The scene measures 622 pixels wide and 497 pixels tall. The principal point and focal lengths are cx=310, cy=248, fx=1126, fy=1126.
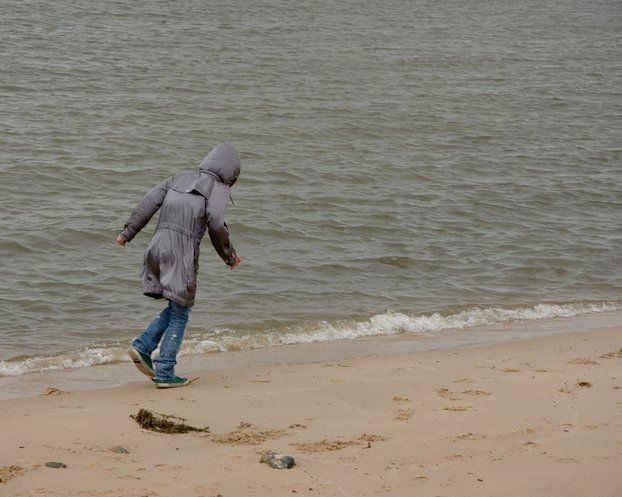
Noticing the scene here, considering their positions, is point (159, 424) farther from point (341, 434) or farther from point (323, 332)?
point (323, 332)

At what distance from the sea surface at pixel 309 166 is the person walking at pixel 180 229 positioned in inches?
56.1

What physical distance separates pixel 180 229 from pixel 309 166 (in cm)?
903

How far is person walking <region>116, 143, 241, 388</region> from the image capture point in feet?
23.0

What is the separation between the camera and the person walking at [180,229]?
7.02 m

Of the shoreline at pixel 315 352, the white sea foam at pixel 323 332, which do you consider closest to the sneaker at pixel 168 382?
the shoreline at pixel 315 352

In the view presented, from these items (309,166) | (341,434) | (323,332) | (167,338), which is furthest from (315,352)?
(309,166)

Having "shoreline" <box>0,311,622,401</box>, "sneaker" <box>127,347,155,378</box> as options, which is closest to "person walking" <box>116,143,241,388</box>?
"sneaker" <box>127,347,155,378</box>

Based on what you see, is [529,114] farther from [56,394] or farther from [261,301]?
[56,394]

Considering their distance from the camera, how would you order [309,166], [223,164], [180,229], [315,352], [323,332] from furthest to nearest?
1. [309,166]
2. [323,332]
3. [315,352]
4. [223,164]
5. [180,229]

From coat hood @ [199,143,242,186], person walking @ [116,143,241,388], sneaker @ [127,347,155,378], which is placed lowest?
sneaker @ [127,347,155,378]

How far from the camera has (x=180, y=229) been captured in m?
7.03

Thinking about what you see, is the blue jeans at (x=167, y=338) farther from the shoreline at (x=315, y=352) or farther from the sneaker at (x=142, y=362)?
the shoreline at (x=315, y=352)

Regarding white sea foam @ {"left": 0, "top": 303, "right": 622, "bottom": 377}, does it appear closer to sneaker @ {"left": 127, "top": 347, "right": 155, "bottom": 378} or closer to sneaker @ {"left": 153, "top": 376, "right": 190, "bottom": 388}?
sneaker @ {"left": 127, "top": 347, "right": 155, "bottom": 378}

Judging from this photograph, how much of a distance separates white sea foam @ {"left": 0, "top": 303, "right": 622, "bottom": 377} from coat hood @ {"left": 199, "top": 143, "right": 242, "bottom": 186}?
1973mm
